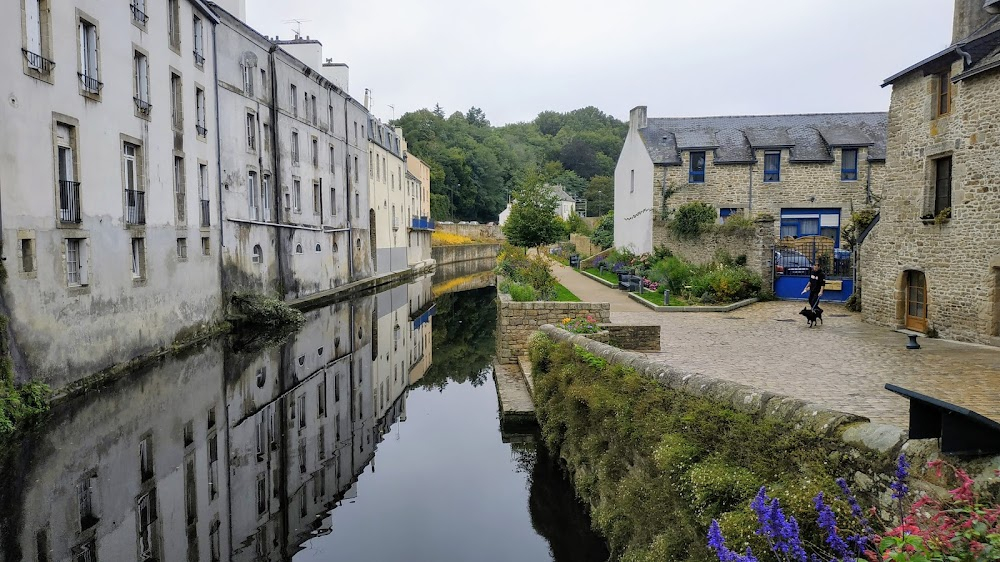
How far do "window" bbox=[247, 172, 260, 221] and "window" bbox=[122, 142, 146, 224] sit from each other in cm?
706

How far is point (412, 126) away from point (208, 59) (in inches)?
2131

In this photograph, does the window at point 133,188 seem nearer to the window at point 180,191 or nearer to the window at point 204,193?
the window at point 180,191

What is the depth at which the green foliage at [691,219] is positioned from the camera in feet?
82.7

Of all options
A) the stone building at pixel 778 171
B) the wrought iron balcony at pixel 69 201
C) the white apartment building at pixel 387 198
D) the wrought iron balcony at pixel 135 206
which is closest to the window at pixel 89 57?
the wrought iron balcony at pixel 69 201

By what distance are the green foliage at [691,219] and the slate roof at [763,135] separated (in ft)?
11.4

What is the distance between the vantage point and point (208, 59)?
19.7 meters

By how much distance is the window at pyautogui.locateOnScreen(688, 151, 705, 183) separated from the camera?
2902 centimetres

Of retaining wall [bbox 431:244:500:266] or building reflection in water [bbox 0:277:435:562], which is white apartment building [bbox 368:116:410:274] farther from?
building reflection in water [bbox 0:277:435:562]

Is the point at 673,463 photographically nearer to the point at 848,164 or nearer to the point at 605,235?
the point at 848,164

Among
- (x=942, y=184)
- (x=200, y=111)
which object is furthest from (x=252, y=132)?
(x=942, y=184)

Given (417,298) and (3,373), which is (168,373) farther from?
(417,298)

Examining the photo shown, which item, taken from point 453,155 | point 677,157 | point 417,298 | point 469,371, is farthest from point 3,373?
point 453,155

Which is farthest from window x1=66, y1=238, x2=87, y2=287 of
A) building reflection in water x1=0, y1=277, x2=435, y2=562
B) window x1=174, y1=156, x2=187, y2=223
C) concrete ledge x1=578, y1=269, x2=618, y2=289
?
concrete ledge x1=578, y1=269, x2=618, y2=289

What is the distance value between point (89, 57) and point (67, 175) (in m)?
2.71
